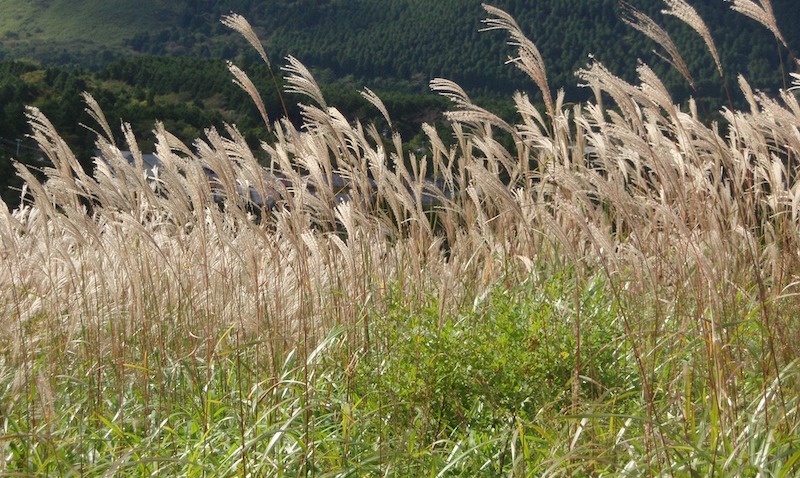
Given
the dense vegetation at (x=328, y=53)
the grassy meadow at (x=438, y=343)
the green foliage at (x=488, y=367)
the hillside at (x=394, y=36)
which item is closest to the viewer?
the grassy meadow at (x=438, y=343)

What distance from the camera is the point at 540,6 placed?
371ft

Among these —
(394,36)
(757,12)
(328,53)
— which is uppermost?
(757,12)

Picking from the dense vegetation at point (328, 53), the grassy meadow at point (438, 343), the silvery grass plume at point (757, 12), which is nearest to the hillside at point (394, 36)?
the dense vegetation at point (328, 53)

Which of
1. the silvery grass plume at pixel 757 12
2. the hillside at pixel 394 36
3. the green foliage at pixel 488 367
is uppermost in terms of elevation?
the silvery grass plume at pixel 757 12

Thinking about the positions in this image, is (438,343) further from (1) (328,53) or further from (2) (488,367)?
(1) (328,53)

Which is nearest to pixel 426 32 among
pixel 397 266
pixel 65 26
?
pixel 65 26

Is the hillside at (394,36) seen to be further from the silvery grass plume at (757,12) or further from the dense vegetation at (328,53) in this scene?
the silvery grass plume at (757,12)

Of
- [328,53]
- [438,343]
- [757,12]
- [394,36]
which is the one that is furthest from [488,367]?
[394,36]

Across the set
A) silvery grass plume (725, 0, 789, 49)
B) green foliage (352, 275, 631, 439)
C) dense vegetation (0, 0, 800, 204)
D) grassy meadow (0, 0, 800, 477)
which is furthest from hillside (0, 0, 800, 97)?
silvery grass plume (725, 0, 789, 49)

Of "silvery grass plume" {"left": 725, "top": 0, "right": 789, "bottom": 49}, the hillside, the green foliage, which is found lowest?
the hillside

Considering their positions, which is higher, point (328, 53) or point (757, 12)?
point (757, 12)

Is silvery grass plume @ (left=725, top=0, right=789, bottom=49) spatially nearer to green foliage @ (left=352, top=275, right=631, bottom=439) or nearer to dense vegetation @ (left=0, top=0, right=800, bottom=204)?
green foliage @ (left=352, top=275, right=631, bottom=439)

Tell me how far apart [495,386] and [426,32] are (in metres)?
111

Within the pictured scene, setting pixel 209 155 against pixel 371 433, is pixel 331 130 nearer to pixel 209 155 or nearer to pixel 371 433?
pixel 209 155
